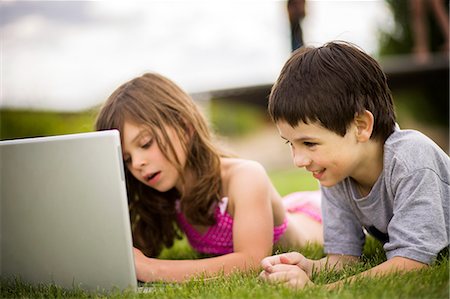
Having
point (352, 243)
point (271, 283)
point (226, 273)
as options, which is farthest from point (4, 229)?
point (352, 243)

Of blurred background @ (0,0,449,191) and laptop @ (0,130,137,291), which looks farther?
blurred background @ (0,0,449,191)

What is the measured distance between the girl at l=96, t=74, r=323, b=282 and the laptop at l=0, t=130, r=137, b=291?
0.32 metres

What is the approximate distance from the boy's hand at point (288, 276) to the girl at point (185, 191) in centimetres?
33

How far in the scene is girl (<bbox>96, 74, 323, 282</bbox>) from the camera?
211 centimetres

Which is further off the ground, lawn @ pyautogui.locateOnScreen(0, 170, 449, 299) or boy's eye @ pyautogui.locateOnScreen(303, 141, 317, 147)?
boy's eye @ pyautogui.locateOnScreen(303, 141, 317, 147)

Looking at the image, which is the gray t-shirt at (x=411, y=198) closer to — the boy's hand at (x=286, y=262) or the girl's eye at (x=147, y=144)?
the boy's hand at (x=286, y=262)

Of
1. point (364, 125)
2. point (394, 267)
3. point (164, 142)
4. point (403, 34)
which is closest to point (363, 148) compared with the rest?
point (364, 125)

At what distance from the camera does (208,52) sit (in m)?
10.7

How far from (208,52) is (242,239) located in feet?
29.0

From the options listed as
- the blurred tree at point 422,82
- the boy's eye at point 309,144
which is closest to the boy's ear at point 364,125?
the boy's eye at point 309,144

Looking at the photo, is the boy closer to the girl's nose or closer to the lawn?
the lawn

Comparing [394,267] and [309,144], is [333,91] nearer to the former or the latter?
[309,144]

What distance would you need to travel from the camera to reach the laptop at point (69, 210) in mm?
1665

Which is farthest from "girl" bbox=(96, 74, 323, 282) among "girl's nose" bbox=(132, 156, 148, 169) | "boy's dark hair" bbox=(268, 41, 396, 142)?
"boy's dark hair" bbox=(268, 41, 396, 142)
